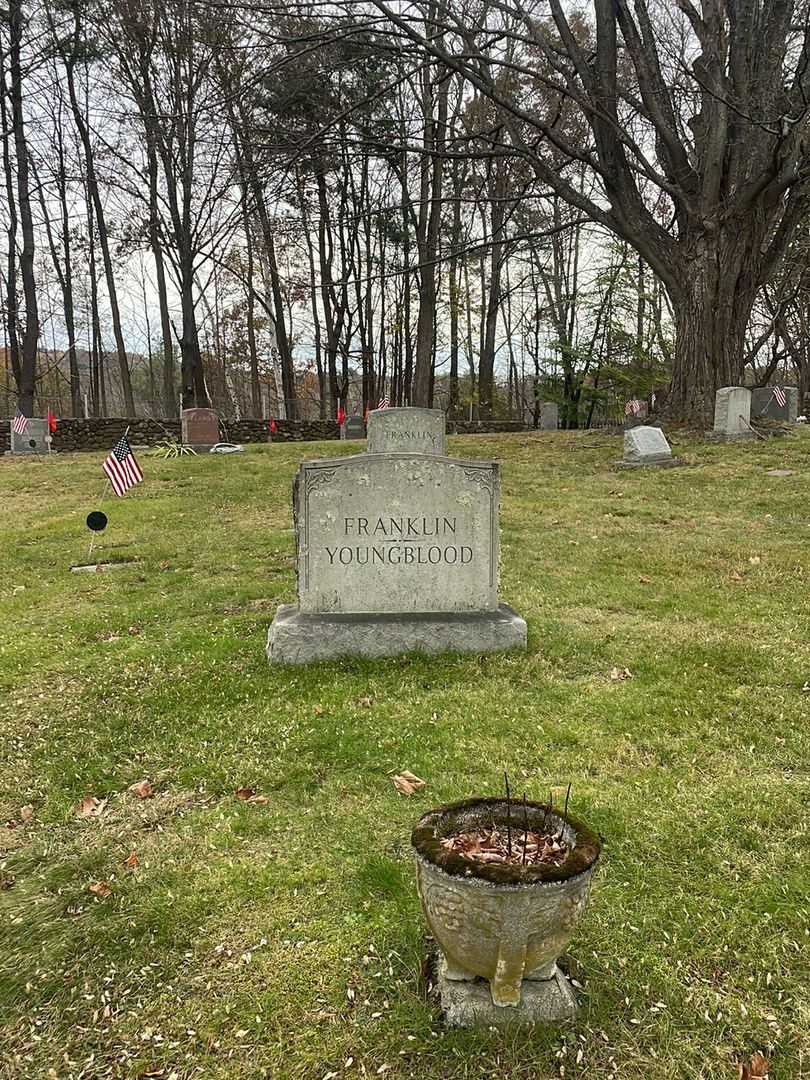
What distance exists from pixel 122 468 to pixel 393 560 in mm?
5256

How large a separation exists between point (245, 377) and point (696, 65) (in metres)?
32.2

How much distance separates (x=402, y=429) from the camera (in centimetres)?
1037

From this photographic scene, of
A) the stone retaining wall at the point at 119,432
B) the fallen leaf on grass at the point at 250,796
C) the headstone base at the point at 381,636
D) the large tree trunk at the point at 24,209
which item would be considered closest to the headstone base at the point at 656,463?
the headstone base at the point at 381,636

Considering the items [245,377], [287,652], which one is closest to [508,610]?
[287,652]

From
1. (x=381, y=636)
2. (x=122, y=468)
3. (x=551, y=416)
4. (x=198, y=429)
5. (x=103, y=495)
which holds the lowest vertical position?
(x=381, y=636)

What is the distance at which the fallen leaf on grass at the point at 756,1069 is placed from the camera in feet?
6.41

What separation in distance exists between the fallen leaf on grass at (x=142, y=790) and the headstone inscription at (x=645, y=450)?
447 inches

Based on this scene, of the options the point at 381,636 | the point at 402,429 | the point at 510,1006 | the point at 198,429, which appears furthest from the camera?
the point at 198,429

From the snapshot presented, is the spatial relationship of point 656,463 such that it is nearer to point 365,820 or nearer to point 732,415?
point 732,415

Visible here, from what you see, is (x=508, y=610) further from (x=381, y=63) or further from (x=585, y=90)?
(x=381, y=63)

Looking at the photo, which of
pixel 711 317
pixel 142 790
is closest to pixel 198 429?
pixel 711 317

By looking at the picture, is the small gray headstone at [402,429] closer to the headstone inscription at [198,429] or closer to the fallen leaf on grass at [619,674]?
the fallen leaf on grass at [619,674]

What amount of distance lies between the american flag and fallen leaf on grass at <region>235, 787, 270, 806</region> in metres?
5.94

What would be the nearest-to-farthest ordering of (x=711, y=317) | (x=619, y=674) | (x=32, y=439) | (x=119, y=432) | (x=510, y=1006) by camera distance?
(x=510, y=1006), (x=619, y=674), (x=711, y=317), (x=32, y=439), (x=119, y=432)
